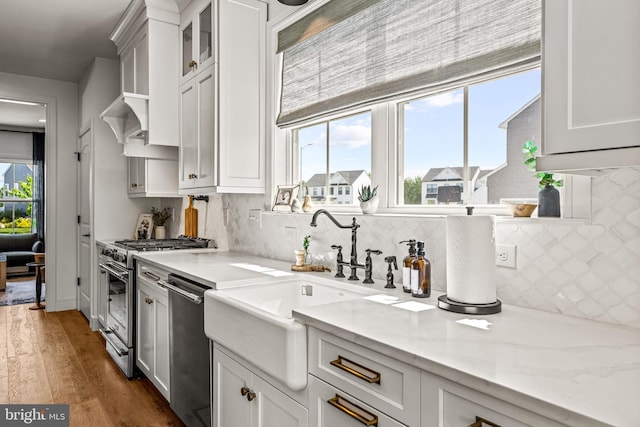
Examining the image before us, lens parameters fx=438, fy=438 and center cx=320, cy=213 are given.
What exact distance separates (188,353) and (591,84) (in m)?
2.05

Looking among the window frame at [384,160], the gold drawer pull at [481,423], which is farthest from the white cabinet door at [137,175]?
the gold drawer pull at [481,423]

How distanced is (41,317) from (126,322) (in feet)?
8.11

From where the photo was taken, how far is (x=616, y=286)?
50.4 inches

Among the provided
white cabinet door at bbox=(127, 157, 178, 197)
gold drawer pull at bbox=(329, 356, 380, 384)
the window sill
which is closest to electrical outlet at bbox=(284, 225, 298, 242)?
the window sill

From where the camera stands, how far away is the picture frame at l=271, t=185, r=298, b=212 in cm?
268

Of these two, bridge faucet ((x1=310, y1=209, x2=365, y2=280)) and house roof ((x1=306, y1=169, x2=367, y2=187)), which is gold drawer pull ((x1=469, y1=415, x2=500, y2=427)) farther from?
house roof ((x1=306, y1=169, x2=367, y2=187))

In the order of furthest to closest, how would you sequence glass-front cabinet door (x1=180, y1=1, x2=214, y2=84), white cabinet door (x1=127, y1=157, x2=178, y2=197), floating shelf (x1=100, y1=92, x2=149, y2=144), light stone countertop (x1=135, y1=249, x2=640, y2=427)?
1. white cabinet door (x1=127, y1=157, x2=178, y2=197)
2. floating shelf (x1=100, y1=92, x2=149, y2=144)
3. glass-front cabinet door (x1=180, y1=1, x2=214, y2=84)
4. light stone countertop (x1=135, y1=249, x2=640, y2=427)

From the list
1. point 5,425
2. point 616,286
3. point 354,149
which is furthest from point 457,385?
point 5,425

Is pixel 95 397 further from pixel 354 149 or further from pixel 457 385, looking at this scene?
pixel 457 385

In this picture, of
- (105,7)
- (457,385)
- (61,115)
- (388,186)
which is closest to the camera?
(457,385)

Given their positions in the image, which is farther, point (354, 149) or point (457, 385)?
point (354, 149)

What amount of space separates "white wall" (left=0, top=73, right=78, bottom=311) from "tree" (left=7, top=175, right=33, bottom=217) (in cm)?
Result: 420

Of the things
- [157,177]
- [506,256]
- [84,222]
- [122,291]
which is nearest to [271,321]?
[506,256]

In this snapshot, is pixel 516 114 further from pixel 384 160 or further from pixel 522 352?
pixel 522 352
